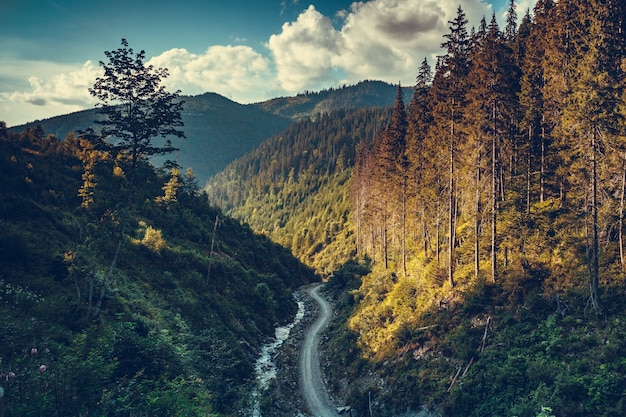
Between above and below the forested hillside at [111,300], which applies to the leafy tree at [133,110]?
above

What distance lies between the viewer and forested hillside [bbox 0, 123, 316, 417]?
10805 millimetres

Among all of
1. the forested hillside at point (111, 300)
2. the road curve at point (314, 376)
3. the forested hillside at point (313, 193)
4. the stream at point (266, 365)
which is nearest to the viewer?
the forested hillside at point (111, 300)

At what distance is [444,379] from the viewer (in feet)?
66.9

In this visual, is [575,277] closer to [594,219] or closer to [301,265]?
[594,219]

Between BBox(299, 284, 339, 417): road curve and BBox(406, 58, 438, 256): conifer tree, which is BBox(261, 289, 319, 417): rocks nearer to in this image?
BBox(299, 284, 339, 417): road curve

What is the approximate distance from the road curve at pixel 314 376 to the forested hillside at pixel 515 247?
4.77ft

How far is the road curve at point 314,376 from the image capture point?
2452 cm

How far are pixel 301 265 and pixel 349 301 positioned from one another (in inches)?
1458

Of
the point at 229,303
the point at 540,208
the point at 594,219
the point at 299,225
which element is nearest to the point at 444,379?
the point at 594,219

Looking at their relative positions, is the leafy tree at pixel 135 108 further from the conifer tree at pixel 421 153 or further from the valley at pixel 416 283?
the conifer tree at pixel 421 153

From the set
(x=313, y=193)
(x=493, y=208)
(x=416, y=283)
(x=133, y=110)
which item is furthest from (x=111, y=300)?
(x=313, y=193)

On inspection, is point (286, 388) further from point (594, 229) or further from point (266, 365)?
→ point (594, 229)

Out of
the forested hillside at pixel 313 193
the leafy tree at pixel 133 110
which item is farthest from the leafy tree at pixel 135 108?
the forested hillside at pixel 313 193

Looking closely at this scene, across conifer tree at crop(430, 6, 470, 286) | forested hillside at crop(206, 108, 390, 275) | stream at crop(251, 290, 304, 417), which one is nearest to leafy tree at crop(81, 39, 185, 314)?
stream at crop(251, 290, 304, 417)
